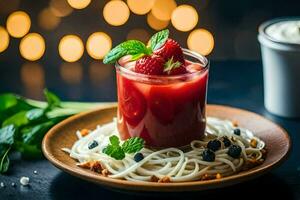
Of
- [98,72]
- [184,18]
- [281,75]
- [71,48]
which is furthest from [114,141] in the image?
[184,18]

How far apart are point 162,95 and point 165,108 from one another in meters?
0.04

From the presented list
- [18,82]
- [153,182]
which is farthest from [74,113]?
[153,182]

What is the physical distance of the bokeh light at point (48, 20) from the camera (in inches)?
132

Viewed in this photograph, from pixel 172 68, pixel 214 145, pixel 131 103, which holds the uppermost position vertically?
pixel 172 68

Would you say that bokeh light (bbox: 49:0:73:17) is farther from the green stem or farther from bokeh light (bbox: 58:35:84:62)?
the green stem

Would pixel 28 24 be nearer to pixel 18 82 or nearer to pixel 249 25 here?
pixel 18 82

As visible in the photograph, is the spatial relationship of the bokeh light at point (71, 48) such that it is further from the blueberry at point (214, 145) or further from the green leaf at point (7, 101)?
the blueberry at point (214, 145)

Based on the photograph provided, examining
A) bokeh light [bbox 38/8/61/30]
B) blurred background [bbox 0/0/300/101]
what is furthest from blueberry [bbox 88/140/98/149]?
bokeh light [bbox 38/8/61/30]

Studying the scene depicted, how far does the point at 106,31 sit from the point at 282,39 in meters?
0.94

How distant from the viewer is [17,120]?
8.42 ft

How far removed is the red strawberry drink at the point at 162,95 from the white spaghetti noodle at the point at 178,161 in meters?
0.05

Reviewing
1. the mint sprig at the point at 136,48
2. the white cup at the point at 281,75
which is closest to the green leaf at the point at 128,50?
the mint sprig at the point at 136,48

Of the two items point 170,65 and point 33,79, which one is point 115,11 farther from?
point 170,65

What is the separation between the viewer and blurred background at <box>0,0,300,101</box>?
11.0 feet
